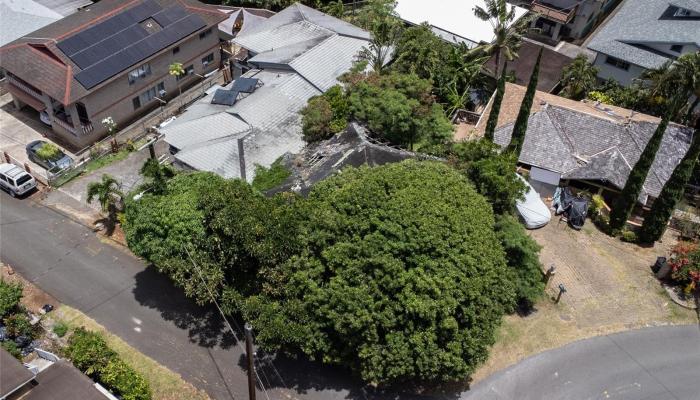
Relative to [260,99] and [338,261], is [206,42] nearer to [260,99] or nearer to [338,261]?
[260,99]

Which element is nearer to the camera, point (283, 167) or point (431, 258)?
point (431, 258)

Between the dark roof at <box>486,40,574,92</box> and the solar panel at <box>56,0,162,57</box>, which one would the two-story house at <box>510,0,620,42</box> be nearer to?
the dark roof at <box>486,40,574,92</box>

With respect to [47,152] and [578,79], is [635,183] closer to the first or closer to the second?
[578,79]

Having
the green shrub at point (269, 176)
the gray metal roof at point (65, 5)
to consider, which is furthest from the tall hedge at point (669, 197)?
the gray metal roof at point (65, 5)

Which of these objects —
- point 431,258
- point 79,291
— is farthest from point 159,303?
point 431,258

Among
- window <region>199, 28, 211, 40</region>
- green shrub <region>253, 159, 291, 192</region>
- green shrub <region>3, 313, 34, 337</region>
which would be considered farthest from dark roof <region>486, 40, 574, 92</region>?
green shrub <region>3, 313, 34, 337</region>

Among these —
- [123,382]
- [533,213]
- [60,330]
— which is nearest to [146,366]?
[123,382]

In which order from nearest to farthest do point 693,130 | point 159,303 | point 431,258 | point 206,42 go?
point 431,258, point 159,303, point 693,130, point 206,42
